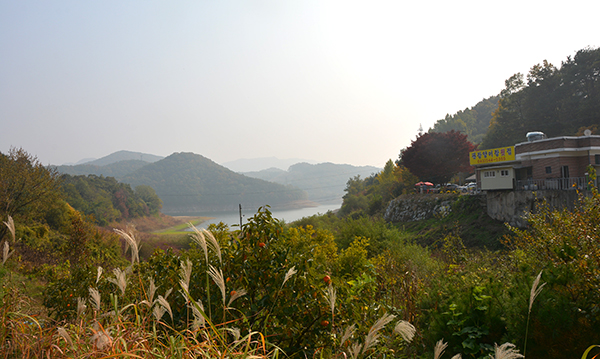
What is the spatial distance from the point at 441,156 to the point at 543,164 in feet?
40.4

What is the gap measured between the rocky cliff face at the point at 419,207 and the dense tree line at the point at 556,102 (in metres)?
14.3

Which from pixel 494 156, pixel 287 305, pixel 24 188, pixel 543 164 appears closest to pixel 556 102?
pixel 494 156

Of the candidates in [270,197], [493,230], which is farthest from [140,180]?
[493,230]

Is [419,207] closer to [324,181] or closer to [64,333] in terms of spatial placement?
[64,333]

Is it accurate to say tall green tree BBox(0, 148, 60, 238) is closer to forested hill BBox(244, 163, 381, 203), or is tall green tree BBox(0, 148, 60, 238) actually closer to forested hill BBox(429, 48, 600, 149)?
forested hill BBox(429, 48, 600, 149)

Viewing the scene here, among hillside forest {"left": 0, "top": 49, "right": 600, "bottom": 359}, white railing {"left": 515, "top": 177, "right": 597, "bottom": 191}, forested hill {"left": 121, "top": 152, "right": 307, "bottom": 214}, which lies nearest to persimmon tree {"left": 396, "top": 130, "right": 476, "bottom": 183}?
white railing {"left": 515, "top": 177, "right": 597, "bottom": 191}

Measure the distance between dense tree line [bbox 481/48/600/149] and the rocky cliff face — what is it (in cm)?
1430

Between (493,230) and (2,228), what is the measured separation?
20.1 m

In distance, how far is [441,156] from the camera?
93.9 ft

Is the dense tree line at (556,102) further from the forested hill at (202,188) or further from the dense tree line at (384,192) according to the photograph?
the forested hill at (202,188)

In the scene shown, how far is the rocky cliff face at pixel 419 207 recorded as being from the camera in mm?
20453

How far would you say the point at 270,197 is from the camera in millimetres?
86500

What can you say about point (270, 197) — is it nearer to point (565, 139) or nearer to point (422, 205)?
point (422, 205)

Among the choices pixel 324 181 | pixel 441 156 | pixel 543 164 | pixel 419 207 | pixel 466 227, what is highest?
pixel 441 156
